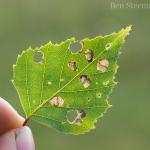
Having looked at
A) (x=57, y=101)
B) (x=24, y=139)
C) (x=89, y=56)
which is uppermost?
(x=89, y=56)

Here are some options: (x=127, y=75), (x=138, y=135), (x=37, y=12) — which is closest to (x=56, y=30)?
(x=37, y=12)

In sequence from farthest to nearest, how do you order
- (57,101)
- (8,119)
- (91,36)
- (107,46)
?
(91,36) → (8,119) → (57,101) → (107,46)

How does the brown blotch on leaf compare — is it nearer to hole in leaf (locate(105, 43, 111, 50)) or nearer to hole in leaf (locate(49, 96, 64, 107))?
hole in leaf (locate(49, 96, 64, 107))

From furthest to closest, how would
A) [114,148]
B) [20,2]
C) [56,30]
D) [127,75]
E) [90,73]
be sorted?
[20,2], [56,30], [127,75], [114,148], [90,73]

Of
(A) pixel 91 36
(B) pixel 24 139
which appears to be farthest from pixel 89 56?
(A) pixel 91 36

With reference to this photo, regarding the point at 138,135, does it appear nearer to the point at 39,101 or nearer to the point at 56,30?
the point at 56,30

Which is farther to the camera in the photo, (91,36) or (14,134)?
(91,36)

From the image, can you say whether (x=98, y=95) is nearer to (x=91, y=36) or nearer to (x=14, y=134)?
(x=14, y=134)

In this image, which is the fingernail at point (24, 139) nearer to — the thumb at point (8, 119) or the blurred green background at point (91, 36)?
the thumb at point (8, 119)
